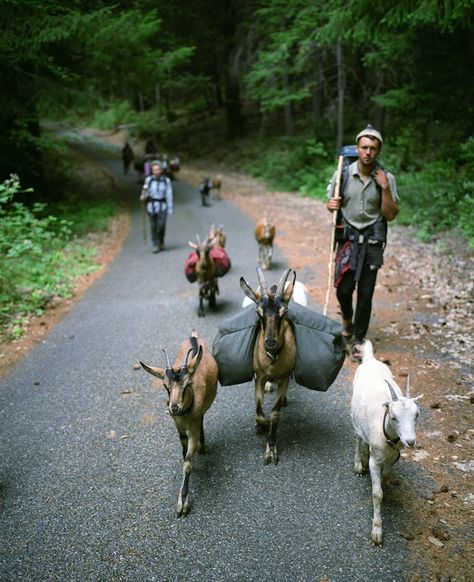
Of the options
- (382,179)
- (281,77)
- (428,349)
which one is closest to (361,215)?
(382,179)

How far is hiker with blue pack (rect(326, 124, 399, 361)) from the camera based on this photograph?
5.57 meters

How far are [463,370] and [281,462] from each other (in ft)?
9.67

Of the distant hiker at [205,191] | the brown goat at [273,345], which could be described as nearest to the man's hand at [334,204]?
the brown goat at [273,345]

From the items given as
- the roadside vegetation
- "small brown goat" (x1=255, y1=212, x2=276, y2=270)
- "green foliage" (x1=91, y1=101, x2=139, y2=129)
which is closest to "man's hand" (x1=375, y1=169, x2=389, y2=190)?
"small brown goat" (x1=255, y1=212, x2=276, y2=270)

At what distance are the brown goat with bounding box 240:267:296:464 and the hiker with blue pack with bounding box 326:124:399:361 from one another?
1.80 meters

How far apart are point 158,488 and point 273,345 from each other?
1775 mm

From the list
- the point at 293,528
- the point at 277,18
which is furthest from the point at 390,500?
the point at 277,18

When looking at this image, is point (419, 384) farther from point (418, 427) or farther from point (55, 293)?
point (55, 293)

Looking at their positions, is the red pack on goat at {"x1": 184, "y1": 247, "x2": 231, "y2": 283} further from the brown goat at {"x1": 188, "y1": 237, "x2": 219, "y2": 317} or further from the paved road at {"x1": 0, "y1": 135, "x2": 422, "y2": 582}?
the paved road at {"x1": 0, "y1": 135, "x2": 422, "y2": 582}

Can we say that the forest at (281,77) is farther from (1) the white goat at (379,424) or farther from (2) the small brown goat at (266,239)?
(1) the white goat at (379,424)

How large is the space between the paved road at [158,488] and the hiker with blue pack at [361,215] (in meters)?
1.36

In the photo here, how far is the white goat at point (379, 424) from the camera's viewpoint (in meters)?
3.29

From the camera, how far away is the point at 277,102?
851 inches

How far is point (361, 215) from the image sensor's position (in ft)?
19.2
